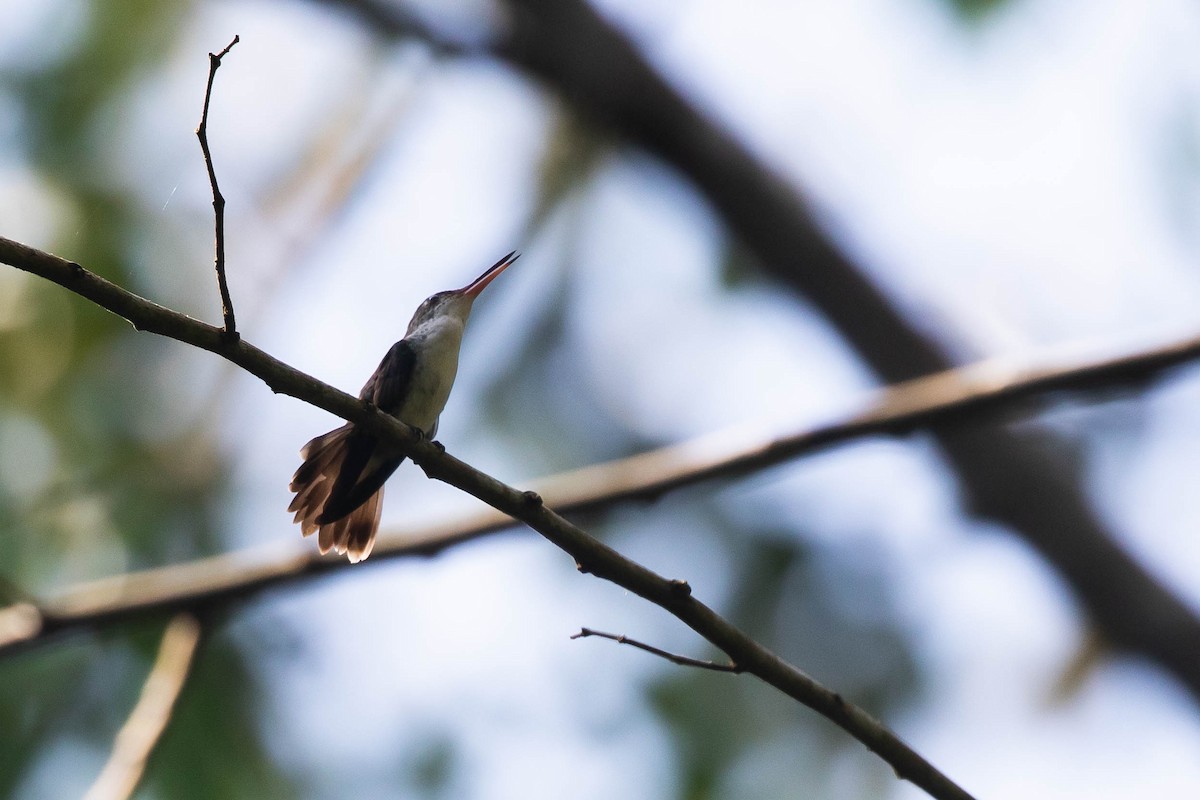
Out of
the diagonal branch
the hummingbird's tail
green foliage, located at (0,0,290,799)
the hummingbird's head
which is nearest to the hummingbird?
the hummingbird's tail

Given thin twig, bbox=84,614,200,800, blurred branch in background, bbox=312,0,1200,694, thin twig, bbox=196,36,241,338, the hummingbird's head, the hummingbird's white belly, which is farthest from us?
blurred branch in background, bbox=312,0,1200,694

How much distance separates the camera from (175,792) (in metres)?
4.48

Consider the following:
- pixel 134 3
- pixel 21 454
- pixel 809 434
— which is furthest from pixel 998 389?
pixel 134 3

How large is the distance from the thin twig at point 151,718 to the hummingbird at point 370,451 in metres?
0.60

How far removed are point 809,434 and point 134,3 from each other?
3.85 metres

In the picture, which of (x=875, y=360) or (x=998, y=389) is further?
(x=875, y=360)

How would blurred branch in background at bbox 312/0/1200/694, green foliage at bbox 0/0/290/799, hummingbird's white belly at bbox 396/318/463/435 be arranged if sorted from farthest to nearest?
blurred branch in background at bbox 312/0/1200/694, green foliage at bbox 0/0/290/799, hummingbird's white belly at bbox 396/318/463/435

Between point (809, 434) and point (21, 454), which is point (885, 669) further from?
point (21, 454)

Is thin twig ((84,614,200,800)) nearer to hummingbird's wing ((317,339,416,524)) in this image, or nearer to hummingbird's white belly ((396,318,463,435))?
hummingbird's wing ((317,339,416,524))

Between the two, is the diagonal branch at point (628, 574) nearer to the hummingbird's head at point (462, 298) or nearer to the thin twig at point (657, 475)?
the thin twig at point (657, 475)

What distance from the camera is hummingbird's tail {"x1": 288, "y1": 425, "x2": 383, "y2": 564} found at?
3.16 meters

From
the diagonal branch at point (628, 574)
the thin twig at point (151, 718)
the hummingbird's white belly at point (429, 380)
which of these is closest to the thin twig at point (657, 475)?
the thin twig at point (151, 718)

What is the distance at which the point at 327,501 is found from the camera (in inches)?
127

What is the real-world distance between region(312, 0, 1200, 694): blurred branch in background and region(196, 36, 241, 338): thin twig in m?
3.08
